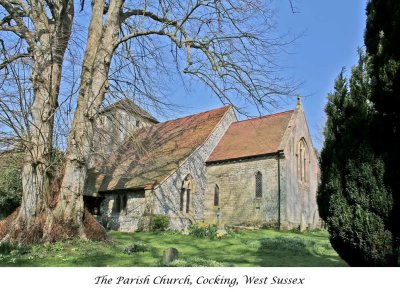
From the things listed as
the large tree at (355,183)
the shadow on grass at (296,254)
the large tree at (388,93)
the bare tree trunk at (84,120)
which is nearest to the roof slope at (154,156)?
the bare tree trunk at (84,120)

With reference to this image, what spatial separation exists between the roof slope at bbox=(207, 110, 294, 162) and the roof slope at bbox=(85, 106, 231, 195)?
4.99 feet

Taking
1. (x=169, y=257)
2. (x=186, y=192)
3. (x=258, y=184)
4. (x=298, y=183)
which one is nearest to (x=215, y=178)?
(x=186, y=192)

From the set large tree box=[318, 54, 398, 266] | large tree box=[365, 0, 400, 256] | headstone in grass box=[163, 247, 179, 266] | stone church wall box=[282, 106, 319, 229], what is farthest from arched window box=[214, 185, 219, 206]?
large tree box=[365, 0, 400, 256]

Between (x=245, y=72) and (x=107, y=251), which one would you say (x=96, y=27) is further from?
(x=107, y=251)

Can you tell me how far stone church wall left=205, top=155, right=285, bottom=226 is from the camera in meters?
24.4

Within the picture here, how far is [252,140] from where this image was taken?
27031 millimetres

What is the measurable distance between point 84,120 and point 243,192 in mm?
15380

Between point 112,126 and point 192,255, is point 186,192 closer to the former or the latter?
point 112,126

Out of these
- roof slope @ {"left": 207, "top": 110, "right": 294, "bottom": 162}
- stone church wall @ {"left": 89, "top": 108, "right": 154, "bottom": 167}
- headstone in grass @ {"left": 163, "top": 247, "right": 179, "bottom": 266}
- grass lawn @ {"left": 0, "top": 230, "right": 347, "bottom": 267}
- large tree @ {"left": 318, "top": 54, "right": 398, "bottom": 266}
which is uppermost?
roof slope @ {"left": 207, "top": 110, "right": 294, "bottom": 162}

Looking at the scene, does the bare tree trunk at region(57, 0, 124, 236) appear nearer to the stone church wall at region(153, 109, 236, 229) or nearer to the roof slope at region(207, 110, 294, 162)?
the stone church wall at region(153, 109, 236, 229)

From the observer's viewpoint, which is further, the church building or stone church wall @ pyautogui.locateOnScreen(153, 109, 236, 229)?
the church building

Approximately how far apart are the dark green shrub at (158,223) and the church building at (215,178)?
0.41m

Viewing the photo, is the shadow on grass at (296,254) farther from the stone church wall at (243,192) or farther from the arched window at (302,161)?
the arched window at (302,161)

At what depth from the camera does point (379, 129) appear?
22.9ft
